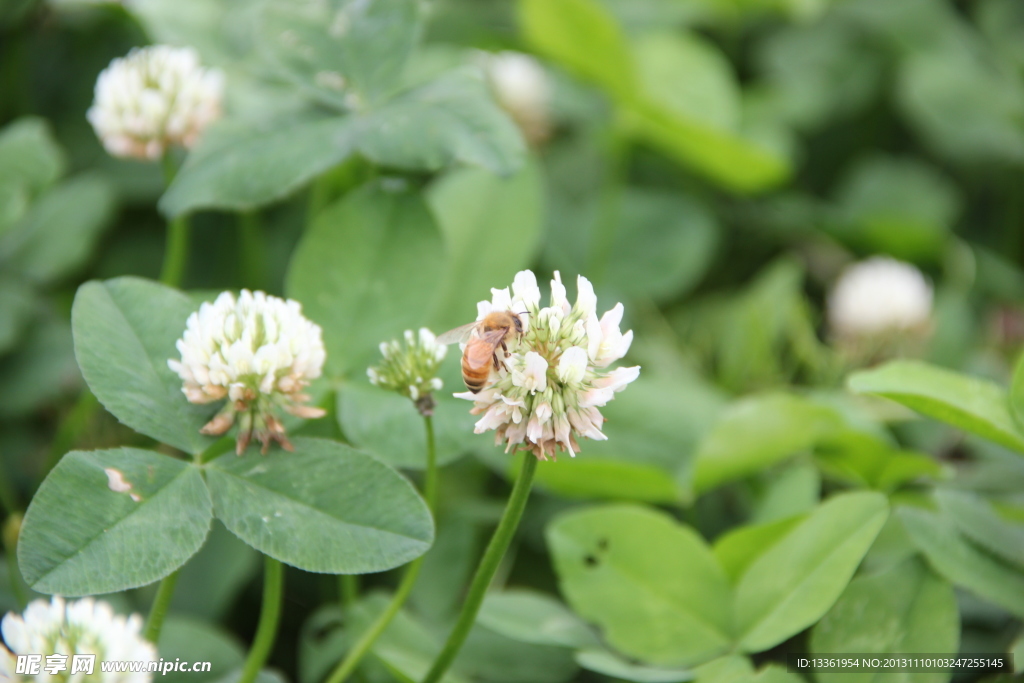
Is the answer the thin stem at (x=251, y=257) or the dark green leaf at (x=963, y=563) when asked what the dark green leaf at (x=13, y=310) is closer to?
the thin stem at (x=251, y=257)

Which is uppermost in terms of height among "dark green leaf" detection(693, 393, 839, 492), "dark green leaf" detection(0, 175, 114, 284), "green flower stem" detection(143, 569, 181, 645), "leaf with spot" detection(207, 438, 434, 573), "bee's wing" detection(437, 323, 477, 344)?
"bee's wing" detection(437, 323, 477, 344)

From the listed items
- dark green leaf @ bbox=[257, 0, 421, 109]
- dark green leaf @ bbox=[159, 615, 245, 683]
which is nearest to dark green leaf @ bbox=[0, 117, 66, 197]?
dark green leaf @ bbox=[257, 0, 421, 109]

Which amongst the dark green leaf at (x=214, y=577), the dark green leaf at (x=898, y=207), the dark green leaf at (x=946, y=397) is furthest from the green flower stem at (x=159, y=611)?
the dark green leaf at (x=898, y=207)

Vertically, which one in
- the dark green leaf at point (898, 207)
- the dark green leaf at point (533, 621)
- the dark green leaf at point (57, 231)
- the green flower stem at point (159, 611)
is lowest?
the dark green leaf at point (898, 207)

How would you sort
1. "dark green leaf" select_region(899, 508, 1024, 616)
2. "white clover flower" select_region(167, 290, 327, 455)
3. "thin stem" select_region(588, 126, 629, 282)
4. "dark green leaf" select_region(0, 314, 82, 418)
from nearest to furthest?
"white clover flower" select_region(167, 290, 327, 455) → "dark green leaf" select_region(899, 508, 1024, 616) → "dark green leaf" select_region(0, 314, 82, 418) → "thin stem" select_region(588, 126, 629, 282)

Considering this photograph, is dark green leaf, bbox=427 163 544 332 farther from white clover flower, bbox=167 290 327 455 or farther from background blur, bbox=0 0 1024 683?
white clover flower, bbox=167 290 327 455

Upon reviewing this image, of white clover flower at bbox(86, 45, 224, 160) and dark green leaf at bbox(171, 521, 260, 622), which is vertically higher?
white clover flower at bbox(86, 45, 224, 160)

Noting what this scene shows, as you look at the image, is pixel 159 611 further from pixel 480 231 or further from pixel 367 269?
pixel 480 231

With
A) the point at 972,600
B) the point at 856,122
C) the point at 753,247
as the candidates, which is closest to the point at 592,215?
the point at 753,247
